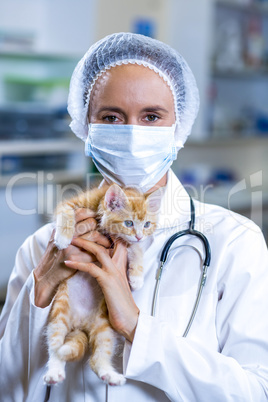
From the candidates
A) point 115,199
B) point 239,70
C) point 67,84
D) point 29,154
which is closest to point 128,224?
point 115,199

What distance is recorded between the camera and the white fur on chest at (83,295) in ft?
3.91

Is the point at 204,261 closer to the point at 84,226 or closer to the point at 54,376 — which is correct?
the point at 84,226

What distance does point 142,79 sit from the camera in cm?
120

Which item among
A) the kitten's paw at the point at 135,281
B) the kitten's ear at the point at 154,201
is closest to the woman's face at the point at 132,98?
the kitten's ear at the point at 154,201

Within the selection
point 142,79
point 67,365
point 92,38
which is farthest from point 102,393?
point 92,38

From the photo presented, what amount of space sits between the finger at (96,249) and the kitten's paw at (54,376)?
0.85 ft

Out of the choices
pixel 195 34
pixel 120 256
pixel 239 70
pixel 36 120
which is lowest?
pixel 120 256

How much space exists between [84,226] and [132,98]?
351 millimetres

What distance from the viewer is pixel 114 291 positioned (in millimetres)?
1073

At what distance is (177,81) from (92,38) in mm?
2754

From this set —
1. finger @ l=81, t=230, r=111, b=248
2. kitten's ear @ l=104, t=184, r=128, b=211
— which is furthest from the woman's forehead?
finger @ l=81, t=230, r=111, b=248

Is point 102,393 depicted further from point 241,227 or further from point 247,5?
point 247,5

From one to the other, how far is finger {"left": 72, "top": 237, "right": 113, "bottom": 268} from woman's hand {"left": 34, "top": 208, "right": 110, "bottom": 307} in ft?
0.07

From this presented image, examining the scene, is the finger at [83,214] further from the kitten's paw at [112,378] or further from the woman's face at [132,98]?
the kitten's paw at [112,378]
